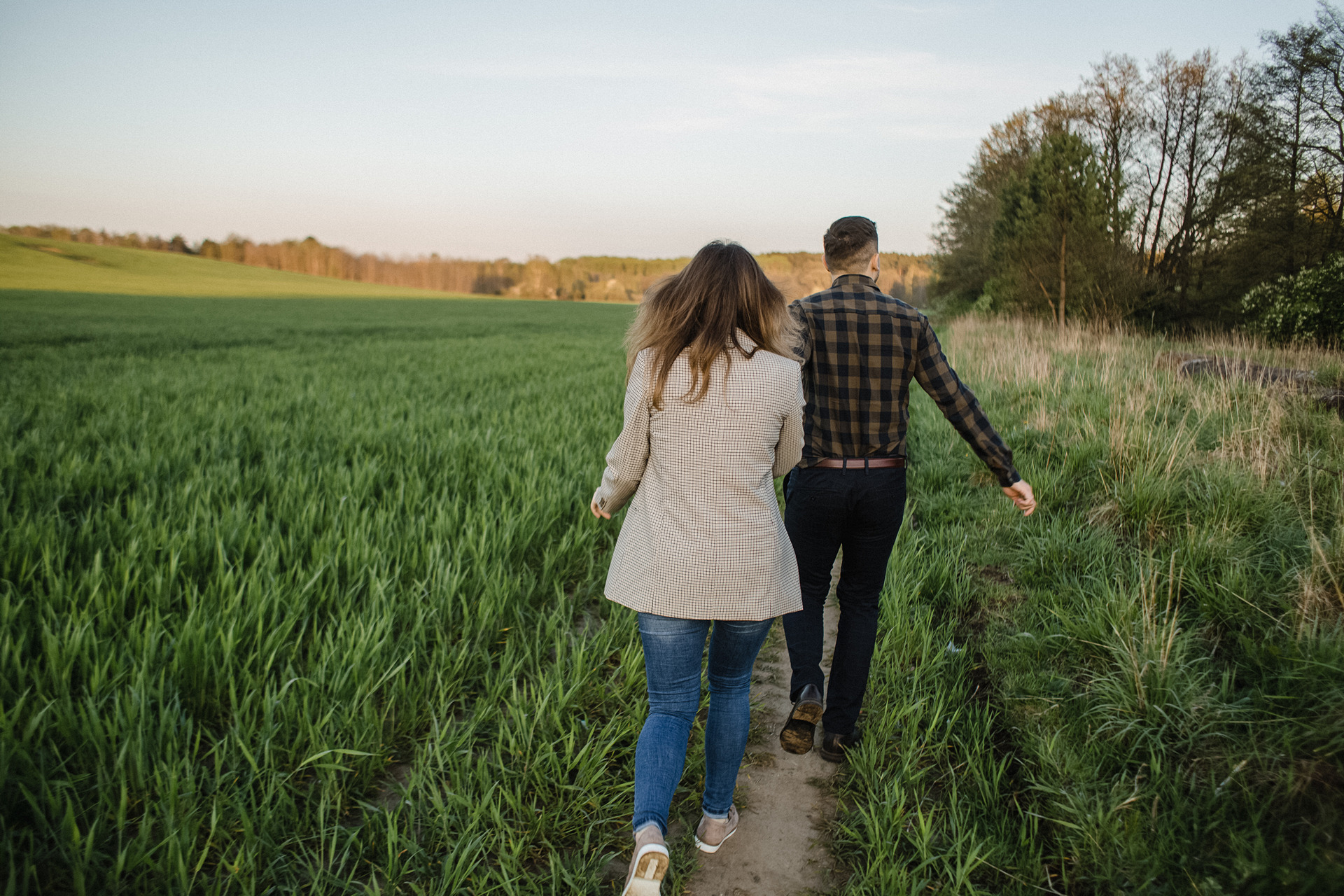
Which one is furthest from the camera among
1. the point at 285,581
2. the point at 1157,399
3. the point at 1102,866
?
the point at 1157,399

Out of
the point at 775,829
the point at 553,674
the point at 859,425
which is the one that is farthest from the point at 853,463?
the point at 553,674

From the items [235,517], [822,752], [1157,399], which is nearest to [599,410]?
[235,517]

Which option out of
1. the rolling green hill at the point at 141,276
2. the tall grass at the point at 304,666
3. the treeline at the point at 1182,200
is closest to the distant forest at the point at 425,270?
the rolling green hill at the point at 141,276

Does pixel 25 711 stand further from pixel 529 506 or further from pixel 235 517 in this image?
pixel 529 506

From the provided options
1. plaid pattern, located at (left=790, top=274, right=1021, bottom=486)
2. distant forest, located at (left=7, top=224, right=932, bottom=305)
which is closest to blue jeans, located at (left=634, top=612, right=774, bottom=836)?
plaid pattern, located at (left=790, top=274, right=1021, bottom=486)

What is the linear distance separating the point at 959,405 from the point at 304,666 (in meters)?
2.80

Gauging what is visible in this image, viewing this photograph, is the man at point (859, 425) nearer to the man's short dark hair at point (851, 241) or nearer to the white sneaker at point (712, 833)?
the man's short dark hair at point (851, 241)

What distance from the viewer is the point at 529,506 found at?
4.48m

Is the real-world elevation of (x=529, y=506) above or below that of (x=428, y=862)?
above

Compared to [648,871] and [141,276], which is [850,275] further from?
[141,276]

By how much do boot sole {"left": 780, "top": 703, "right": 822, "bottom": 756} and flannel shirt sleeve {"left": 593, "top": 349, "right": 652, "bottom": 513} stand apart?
1.25 m

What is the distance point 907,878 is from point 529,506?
124 inches

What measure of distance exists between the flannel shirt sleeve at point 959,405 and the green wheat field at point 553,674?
34.2 inches

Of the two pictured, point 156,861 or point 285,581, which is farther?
point 285,581
